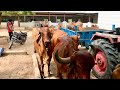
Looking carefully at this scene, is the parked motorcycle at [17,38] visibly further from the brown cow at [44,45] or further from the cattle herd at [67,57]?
the brown cow at [44,45]

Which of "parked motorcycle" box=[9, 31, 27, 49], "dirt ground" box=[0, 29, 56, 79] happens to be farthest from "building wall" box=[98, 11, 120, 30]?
"dirt ground" box=[0, 29, 56, 79]

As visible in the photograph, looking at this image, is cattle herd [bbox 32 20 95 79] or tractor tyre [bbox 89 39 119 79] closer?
cattle herd [bbox 32 20 95 79]

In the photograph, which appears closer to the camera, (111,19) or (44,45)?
(44,45)

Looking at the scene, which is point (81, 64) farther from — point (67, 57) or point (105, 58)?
point (105, 58)

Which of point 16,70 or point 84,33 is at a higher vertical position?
point 84,33

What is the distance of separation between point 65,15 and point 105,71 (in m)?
28.6

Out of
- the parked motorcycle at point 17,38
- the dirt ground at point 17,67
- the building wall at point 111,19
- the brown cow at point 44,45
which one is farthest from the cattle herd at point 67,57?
the building wall at point 111,19

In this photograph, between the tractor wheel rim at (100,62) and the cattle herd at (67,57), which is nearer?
the cattle herd at (67,57)

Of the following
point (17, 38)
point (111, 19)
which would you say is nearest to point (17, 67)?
point (17, 38)

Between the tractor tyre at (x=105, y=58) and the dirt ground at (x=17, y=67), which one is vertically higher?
the tractor tyre at (x=105, y=58)

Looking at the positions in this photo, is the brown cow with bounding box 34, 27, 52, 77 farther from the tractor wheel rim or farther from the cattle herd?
the tractor wheel rim
